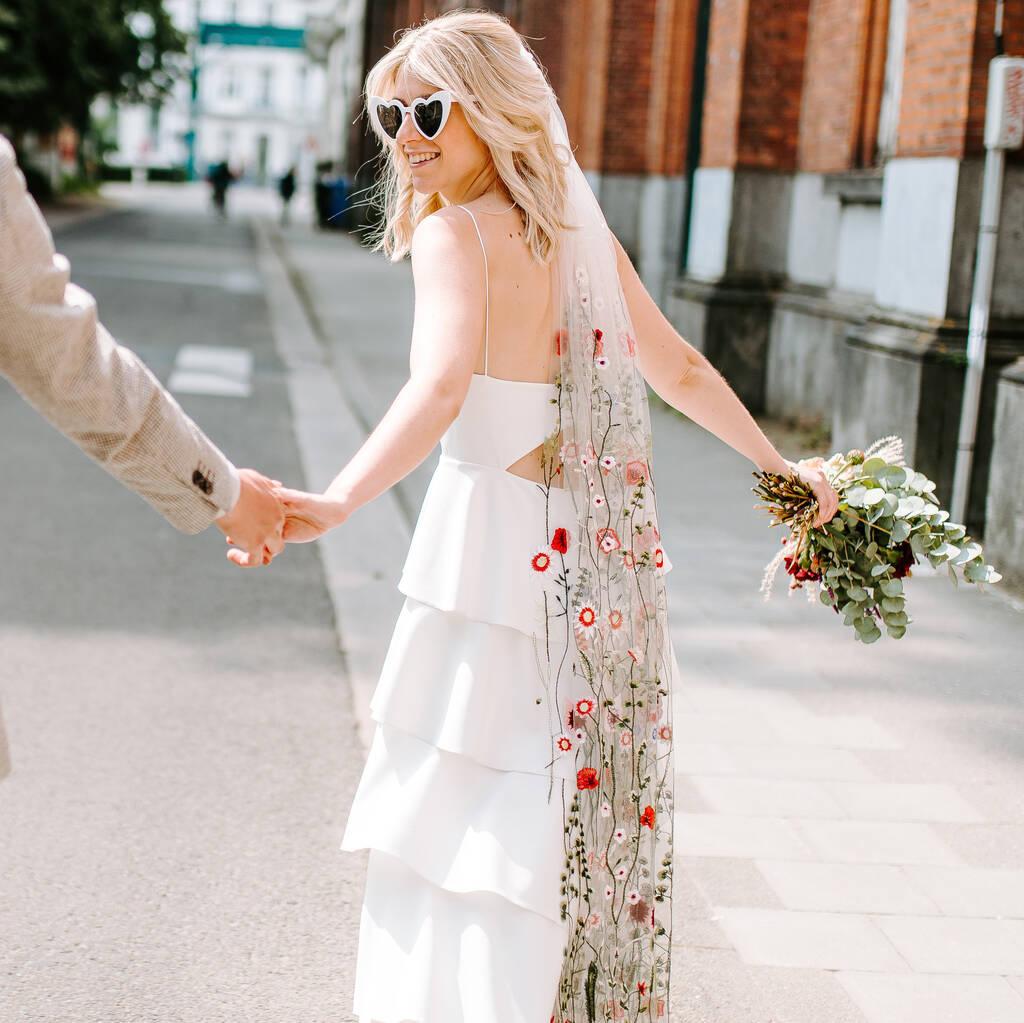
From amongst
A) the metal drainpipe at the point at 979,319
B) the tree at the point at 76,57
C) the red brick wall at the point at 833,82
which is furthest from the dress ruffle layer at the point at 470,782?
the tree at the point at 76,57

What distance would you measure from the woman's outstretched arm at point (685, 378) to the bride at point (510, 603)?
0.16 meters

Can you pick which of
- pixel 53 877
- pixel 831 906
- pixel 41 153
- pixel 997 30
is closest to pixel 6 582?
pixel 53 877

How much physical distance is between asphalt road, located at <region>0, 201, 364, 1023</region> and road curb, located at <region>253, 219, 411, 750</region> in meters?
0.09

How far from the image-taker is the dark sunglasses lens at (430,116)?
8.83ft

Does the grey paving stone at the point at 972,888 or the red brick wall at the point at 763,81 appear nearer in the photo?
the grey paving stone at the point at 972,888

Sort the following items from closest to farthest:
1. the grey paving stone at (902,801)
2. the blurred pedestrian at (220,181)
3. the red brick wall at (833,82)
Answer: the grey paving stone at (902,801) → the red brick wall at (833,82) → the blurred pedestrian at (220,181)

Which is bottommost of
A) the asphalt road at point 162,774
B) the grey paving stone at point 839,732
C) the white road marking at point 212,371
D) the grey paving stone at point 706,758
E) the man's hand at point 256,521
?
the asphalt road at point 162,774

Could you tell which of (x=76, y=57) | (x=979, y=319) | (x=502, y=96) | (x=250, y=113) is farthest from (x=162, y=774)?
(x=250, y=113)

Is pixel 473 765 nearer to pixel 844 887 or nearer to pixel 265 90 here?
pixel 844 887

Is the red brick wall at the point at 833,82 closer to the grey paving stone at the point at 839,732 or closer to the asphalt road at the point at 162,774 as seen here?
the asphalt road at the point at 162,774

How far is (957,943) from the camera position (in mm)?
3617

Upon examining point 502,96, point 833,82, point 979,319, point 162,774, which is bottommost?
Result: point 162,774

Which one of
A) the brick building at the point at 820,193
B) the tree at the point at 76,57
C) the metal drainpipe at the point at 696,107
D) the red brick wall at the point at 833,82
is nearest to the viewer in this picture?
the brick building at the point at 820,193

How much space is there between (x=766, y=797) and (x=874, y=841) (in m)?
0.38
